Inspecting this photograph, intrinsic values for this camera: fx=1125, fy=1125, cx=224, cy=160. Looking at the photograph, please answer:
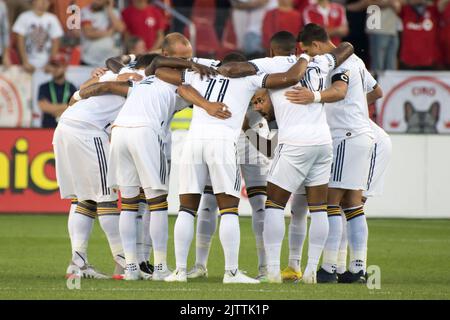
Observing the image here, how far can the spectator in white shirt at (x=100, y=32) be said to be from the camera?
19.8 m

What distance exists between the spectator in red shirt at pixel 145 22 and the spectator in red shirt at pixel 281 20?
1.88 m

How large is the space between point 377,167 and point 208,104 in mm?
2310

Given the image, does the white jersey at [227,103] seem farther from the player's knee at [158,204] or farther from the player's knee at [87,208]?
the player's knee at [87,208]

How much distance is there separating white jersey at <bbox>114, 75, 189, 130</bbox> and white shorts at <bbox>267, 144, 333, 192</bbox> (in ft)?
3.79

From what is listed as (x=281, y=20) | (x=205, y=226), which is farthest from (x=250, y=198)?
(x=281, y=20)

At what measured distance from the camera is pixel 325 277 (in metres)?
10.9

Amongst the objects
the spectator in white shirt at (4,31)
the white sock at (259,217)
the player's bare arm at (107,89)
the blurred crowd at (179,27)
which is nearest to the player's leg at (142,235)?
the player's bare arm at (107,89)

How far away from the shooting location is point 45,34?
786 inches

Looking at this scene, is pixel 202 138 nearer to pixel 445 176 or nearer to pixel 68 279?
pixel 68 279

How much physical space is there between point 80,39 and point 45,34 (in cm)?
62

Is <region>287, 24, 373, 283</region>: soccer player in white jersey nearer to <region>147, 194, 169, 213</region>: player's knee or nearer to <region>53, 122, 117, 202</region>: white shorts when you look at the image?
<region>147, 194, 169, 213</region>: player's knee

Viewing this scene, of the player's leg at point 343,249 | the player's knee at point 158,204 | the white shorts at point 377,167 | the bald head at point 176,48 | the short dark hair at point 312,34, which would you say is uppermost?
the short dark hair at point 312,34
